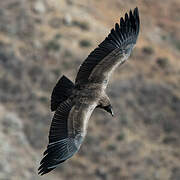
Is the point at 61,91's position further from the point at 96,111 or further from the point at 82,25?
the point at 82,25

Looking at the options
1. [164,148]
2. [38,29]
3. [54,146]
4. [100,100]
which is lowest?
[54,146]

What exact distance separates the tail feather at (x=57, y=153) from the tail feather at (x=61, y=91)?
1.12 meters

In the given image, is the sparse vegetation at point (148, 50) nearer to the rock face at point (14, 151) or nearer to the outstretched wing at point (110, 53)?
the rock face at point (14, 151)

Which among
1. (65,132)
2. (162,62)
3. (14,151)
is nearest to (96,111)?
(14,151)

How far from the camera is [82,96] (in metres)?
14.1

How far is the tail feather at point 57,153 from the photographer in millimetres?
13109

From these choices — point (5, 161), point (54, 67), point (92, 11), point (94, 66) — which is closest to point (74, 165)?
A: point (5, 161)

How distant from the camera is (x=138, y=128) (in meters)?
39.4

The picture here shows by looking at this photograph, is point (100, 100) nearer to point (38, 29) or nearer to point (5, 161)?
point (5, 161)

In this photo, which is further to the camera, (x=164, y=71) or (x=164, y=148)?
(x=164, y=71)

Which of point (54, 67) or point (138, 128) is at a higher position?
point (54, 67)

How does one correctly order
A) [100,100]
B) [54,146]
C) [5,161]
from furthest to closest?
[5,161] → [100,100] → [54,146]

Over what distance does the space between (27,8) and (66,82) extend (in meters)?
28.8

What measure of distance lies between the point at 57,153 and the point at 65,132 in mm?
563
